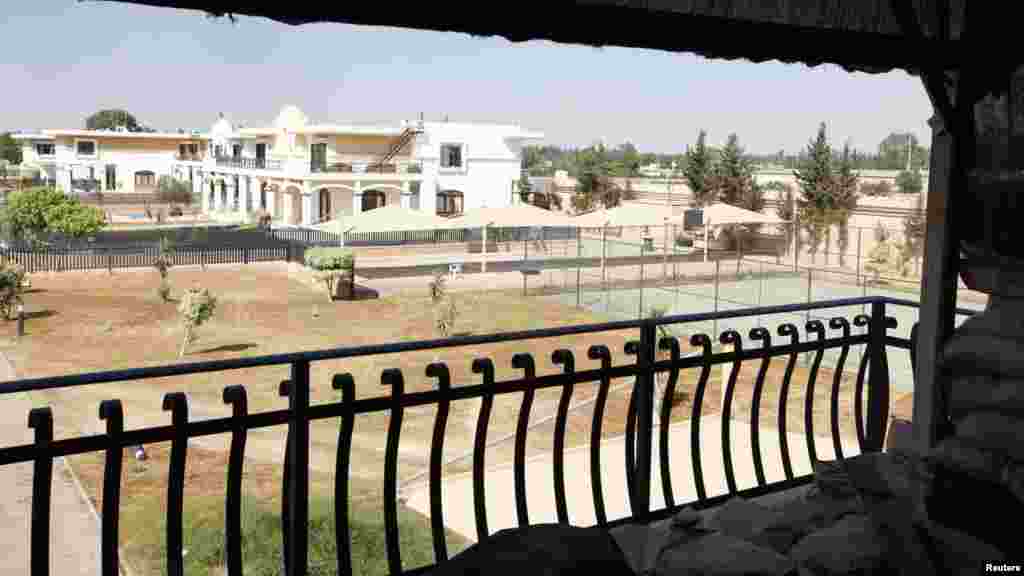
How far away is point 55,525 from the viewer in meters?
7.20

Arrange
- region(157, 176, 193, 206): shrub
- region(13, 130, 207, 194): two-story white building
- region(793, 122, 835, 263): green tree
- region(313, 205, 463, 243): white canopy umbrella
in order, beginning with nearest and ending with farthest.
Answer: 1. region(313, 205, 463, 243): white canopy umbrella
2. region(793, 122, 835, 263): green tree
3. region(157, 176, 193, 206): shrub
4. region(13, 130, 207, 194): two-story white building

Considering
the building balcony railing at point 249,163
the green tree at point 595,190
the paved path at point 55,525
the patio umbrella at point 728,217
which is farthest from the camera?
the green tree at point 595,190

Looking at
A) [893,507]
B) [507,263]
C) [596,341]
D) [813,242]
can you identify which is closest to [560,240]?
[507,263]

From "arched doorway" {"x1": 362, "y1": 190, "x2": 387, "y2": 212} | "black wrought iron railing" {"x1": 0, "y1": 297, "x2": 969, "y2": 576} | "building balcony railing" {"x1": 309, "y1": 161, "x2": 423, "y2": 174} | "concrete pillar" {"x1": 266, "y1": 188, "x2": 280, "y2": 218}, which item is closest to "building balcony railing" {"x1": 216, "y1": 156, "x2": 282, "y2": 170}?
"concrete pillar" {"x1": 266, "y1": 188, "x2": 280, "y2": 218}

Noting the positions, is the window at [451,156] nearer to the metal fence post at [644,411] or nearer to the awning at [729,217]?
the awning at [729,217]

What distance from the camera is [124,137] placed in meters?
49.8

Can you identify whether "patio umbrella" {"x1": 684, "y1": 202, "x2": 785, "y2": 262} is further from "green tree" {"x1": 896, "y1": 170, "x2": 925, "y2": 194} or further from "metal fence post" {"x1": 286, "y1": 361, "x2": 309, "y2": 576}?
"metal fence post" {"x1": 286, "y1": 361, "x2": 309, "y2": 576}

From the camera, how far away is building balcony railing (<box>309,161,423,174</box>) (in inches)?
1412

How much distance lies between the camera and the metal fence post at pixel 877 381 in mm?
3100

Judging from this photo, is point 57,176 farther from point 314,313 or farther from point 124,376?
point 124,376

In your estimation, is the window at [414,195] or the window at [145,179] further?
the window at [145,179]

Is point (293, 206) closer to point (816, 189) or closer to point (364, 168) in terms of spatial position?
point (364, 168)

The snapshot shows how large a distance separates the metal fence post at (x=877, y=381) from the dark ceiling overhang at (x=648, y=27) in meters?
0.86

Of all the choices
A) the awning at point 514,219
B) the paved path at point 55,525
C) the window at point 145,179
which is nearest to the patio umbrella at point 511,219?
the awning at point 514,219
